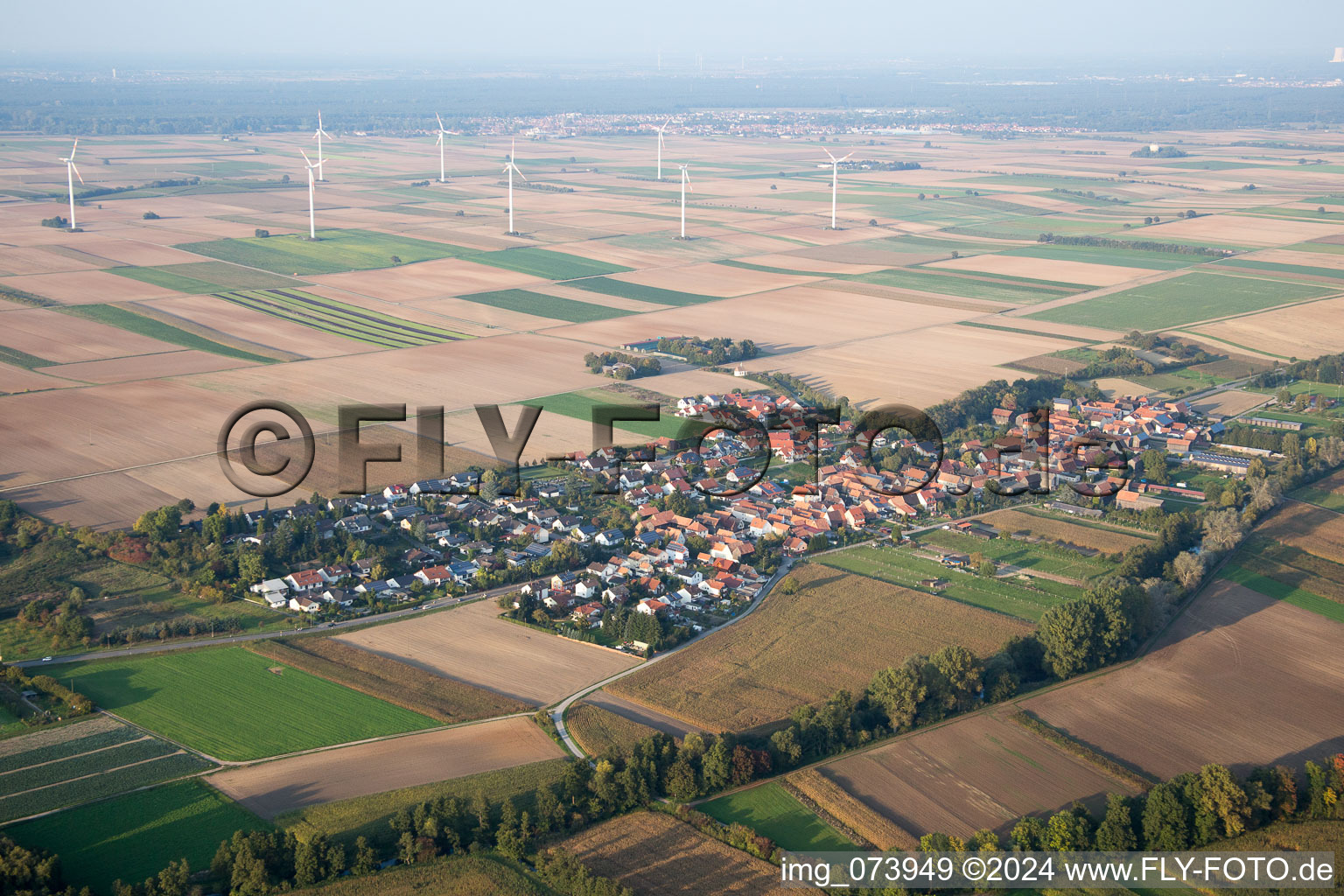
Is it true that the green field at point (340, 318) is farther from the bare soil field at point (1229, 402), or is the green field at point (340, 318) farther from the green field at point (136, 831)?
the green field at point (136, 831)

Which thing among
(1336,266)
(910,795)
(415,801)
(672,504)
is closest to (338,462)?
(672,504)

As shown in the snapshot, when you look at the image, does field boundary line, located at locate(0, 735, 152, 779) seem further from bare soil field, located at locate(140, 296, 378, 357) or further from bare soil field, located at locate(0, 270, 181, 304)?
bare soil field, located at locate(0, 270, 181, 304)

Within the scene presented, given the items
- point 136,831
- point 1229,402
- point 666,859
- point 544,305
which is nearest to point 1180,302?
point 1229,402

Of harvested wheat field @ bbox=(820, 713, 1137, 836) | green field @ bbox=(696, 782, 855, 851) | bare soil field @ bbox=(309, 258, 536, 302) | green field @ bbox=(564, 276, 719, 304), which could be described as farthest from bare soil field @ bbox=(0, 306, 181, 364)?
harvested wheat field @ bbox=(820, 713, 1137, 836)

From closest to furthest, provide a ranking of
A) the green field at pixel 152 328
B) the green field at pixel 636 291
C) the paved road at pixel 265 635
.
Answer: the paved road at pixel 265 635, the green field at pixel 152 328, the green field at pixel 636 291

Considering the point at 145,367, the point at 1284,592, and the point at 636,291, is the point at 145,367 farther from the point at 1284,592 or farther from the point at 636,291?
the point at 1284,592

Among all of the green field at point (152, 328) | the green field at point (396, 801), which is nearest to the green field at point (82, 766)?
the green field at point (396, 801)
